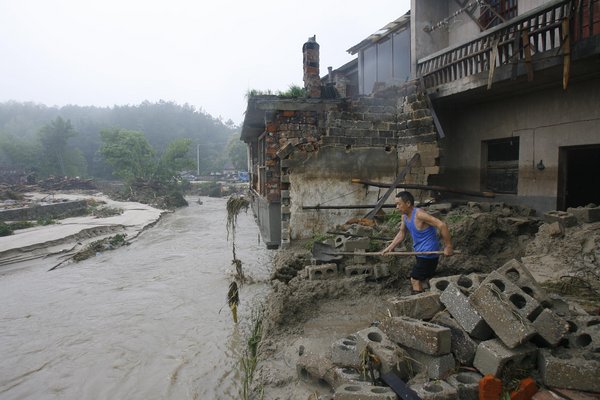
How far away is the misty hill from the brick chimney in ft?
173

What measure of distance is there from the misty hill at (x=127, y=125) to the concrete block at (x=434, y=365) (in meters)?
59.1

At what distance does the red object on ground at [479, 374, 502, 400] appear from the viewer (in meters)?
2.66

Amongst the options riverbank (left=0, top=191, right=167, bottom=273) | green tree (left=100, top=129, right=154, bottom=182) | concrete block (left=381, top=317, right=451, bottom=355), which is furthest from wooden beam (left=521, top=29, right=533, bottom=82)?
green tree (left=100, top=129, right=154, bottom=182)

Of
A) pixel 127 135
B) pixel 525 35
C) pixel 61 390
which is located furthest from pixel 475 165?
pixel 127 135

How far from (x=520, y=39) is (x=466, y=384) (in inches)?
238

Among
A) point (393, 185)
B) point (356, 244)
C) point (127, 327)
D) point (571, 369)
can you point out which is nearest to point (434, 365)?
point (571, 369)

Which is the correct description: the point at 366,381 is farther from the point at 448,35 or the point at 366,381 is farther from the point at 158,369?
the point at 448,35

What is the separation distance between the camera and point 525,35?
6184mm

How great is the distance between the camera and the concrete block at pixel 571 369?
2588 millimetres

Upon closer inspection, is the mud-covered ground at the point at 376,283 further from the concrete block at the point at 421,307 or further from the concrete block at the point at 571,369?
the concrete block at the point at 571,369

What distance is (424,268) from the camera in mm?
4773

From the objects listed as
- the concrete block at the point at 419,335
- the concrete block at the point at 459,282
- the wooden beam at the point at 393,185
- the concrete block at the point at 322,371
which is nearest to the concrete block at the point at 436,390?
the concrete block at the point at 419,335

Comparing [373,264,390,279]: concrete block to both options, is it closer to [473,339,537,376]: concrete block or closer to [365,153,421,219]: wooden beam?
[365,153,421,219]: wooden beam

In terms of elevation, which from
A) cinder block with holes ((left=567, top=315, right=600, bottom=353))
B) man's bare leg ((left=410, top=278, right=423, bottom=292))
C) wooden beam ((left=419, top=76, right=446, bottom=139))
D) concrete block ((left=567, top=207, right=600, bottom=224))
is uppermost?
wooden beam ((left=419, top=76, right=446, bottom=139))
